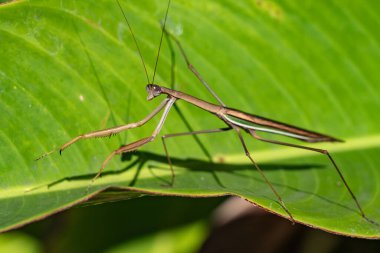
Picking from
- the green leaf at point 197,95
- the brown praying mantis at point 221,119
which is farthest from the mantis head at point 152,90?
the green leaf at point 197,95

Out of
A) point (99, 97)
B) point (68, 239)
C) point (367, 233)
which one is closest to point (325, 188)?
point (367, 233)

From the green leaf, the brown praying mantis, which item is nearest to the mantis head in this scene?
the brown praying mantis

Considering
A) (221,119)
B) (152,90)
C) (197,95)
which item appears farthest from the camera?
(197,95)

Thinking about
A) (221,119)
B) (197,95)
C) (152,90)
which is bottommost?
(221,119)

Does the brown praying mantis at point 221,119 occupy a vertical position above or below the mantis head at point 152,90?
below

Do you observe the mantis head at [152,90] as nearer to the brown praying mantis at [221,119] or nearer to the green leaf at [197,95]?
the brown praying mantis at [221,119]

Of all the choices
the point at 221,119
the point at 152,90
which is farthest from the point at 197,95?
the point at 152,90

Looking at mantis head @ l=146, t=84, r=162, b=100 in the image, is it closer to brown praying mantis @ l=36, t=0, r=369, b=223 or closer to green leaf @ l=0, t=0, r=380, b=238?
brown praying mantis @ l=36, t=0, r=369, b=223

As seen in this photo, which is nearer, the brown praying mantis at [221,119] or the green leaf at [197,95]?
the green leaf at [197,95]

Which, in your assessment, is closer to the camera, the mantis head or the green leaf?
the green leaf

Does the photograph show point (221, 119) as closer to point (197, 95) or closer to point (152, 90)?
point (197, 95)
